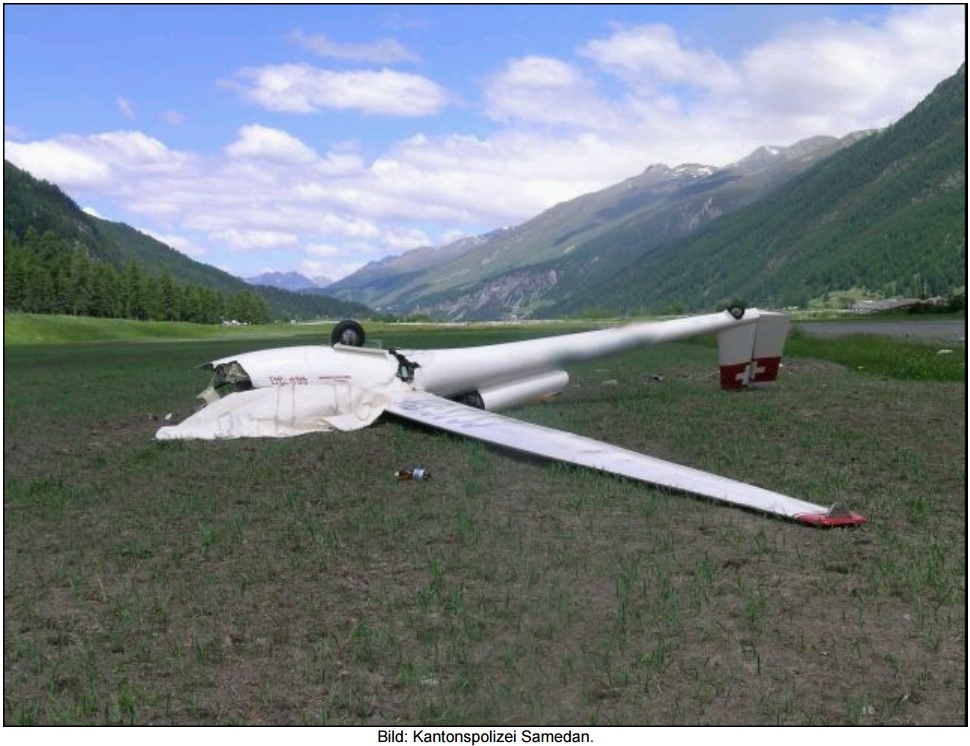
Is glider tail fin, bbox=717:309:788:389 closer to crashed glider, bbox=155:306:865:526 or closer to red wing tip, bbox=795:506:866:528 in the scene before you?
crashed glider, bbox=155:306:865:526

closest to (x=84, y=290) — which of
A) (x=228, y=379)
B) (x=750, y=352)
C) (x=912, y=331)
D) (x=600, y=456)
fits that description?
(x=912, y=331)

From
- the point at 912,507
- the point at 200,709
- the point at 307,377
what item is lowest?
the point at 200,709

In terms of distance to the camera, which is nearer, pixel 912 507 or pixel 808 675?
pixel 808 675

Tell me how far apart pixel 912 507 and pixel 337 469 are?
9.63m

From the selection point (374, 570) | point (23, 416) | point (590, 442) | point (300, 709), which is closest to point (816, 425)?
point (590, 442)

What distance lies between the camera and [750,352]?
2720 cm

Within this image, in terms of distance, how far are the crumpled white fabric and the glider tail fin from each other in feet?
38.2

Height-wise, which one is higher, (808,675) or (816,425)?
(816,425)

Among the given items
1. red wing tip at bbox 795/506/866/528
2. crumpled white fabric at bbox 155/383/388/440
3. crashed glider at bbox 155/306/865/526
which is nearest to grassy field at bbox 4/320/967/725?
red wing tip at bbox 795/506/866/528

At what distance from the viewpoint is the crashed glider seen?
15555 millimetres

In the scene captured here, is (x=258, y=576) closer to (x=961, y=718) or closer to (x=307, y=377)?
(x=961, y=718)

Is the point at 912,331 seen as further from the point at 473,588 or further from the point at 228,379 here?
the point at 473,588

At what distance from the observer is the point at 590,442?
1611 centimetres

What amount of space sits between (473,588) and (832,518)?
493 cm
